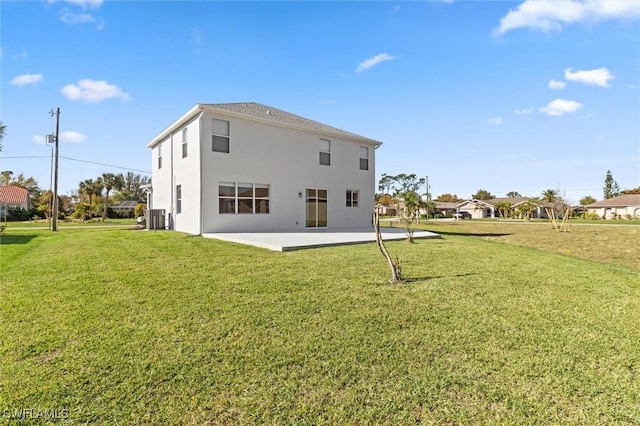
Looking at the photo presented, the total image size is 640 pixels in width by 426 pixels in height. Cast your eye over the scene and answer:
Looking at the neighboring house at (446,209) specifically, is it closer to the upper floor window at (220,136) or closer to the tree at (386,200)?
the tree at (386,200)

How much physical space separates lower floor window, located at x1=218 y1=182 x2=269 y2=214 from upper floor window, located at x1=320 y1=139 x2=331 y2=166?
3.54 meters

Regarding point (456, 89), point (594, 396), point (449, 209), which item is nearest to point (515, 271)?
point (594, 396)

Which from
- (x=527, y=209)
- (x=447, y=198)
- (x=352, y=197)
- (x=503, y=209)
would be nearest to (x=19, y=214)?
(x=352, y=197)

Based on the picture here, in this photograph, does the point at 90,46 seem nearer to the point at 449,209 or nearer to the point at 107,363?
the point at 107,363

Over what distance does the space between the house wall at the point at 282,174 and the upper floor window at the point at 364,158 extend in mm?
247

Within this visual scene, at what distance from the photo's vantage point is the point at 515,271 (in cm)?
655

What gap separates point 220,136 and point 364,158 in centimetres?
823

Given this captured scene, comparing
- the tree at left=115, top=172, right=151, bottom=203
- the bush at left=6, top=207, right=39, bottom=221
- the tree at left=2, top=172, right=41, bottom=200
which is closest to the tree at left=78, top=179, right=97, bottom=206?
the bush at left=6, top=207, right=39, bottom=221

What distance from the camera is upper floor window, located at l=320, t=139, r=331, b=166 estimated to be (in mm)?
16562

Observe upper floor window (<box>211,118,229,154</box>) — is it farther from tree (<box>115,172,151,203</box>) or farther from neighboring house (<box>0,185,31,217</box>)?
tree (<box>115,172,151,203</box>)

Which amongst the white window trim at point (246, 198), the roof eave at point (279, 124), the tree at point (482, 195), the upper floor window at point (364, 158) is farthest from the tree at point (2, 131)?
the tree at point (482, 195)

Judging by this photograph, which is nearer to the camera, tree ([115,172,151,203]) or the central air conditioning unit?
the central air conditioning unit

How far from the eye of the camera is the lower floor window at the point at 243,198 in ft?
44.3

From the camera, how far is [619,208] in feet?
171
